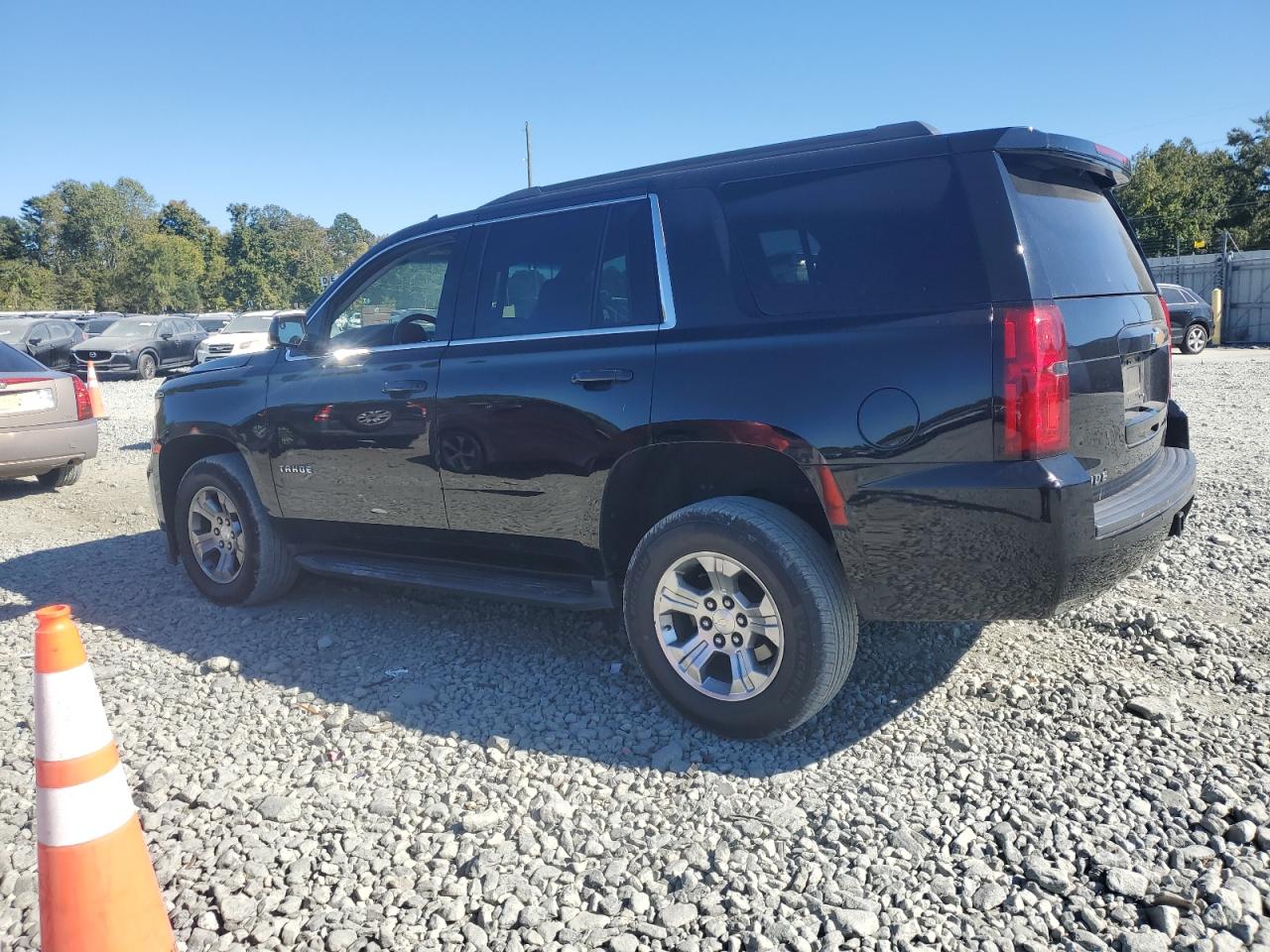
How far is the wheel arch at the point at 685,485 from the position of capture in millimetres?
3330

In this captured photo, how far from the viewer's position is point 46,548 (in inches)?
260

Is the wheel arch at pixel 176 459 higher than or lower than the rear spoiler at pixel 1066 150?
lower

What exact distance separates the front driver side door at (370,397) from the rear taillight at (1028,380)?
7.75 feet

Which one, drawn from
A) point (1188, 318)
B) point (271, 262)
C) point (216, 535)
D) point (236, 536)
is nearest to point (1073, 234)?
point (236, 536)

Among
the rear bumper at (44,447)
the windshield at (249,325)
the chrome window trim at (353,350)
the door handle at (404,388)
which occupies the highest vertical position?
the windshield at (249,325)

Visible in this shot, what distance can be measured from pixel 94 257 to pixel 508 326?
105 metres

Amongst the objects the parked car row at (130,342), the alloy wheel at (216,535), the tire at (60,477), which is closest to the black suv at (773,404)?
the alloy wheel at (216,535)

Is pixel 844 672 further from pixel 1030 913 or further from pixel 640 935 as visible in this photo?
pixel 640 935

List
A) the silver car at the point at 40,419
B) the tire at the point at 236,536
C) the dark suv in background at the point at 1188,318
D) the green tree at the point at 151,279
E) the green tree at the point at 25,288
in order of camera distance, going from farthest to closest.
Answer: the green tree at the point at 151,279
the green tree at the point at 25,288
the dark suv in background at the point at 1188,318
the silver car at the point at 40,419
the tire at the point at 236,536

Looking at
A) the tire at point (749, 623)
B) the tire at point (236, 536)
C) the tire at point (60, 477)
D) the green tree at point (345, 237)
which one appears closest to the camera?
the tire at point (749, 623)

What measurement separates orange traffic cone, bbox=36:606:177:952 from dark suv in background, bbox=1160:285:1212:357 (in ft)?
71.5

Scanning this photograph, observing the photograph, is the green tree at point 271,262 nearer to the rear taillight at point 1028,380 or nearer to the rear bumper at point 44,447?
the rear bumper at point 44,447

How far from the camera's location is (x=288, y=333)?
4723 millimetres

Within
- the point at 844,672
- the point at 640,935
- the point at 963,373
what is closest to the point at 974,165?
the point at 963,373
